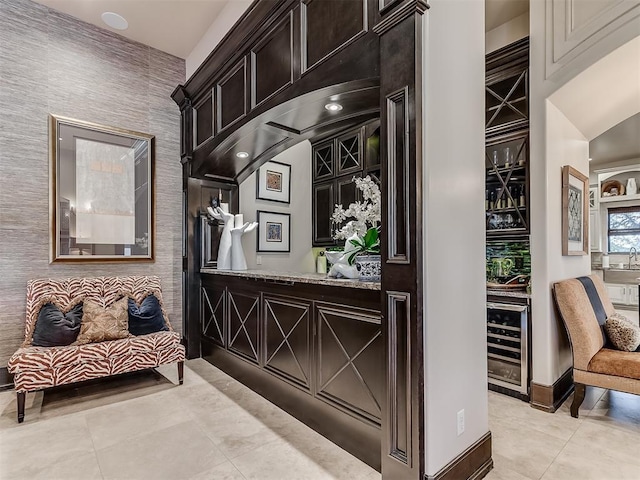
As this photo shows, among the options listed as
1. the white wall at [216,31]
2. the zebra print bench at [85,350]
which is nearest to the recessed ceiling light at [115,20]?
the white wall at [216,31]

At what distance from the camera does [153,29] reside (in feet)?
12.6

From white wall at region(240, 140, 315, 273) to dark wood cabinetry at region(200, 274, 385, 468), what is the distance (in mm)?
1358

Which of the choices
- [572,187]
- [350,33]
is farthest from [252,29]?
[572,187]

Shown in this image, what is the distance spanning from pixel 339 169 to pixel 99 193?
2926 mm

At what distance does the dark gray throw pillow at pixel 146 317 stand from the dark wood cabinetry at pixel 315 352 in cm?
68

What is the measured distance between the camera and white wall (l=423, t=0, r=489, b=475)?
1643 millimetres

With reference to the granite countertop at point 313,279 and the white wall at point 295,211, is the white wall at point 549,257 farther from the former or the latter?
the white wall at point 295,211

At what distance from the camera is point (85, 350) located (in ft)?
9.48

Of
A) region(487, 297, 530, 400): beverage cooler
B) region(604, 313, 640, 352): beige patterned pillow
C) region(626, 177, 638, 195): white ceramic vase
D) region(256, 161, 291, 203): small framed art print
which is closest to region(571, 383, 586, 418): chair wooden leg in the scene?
region(487, 297, 530, 400): beverage cooler

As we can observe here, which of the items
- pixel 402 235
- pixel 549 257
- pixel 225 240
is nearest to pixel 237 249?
pixel 225 240

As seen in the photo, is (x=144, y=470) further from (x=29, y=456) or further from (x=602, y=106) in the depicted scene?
(x=602, y=106)

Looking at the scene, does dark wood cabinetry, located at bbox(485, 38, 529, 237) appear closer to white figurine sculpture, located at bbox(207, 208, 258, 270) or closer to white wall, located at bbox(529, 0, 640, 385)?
white wall, located at bbox(529, 0, 640, 385)

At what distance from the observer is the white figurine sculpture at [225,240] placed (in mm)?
3967

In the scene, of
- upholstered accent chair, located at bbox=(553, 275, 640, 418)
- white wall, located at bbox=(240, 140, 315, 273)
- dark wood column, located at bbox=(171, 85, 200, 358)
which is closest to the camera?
upholstered accent chair, located at bbox=(553, 275, 640, 418)
